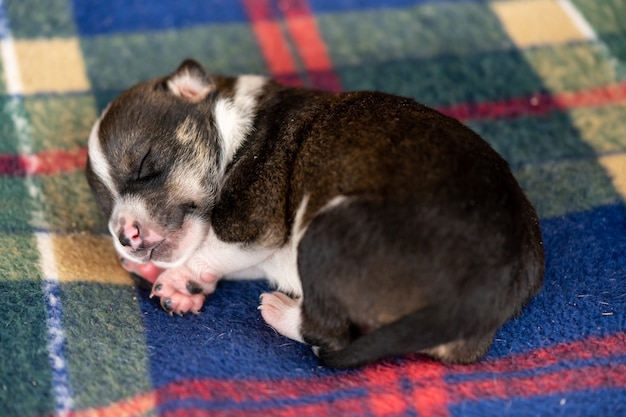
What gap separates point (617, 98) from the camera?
4832 millimetres

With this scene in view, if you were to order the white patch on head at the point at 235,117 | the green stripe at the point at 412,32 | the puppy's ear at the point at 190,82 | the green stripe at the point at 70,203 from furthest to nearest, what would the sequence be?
the green stripe at the point at 412,32, the green stripe at the point at 70,203, the puppy's ear at the point at 190,82, the white patch on head at the point at 235,117

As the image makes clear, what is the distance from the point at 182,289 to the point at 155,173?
52cm

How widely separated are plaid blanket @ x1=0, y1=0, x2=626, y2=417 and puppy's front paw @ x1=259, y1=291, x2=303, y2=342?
3.0 inches

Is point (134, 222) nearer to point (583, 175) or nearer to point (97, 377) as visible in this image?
point (97, 377)

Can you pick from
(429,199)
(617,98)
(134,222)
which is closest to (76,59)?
(134,222)

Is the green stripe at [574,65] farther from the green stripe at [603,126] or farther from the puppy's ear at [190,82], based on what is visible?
the puppy's ear at [190,82]

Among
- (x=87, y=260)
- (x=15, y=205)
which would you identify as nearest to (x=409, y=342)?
(x=87, y=260)

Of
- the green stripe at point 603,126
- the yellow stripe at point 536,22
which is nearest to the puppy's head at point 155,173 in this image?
the green stripe at point 603,126

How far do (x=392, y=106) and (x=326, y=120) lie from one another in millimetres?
282

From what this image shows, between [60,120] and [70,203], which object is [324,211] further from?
[60,120]

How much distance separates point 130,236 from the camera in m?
3.51

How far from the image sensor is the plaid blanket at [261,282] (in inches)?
121

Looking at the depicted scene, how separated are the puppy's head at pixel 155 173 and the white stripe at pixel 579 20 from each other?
2633 millimetres

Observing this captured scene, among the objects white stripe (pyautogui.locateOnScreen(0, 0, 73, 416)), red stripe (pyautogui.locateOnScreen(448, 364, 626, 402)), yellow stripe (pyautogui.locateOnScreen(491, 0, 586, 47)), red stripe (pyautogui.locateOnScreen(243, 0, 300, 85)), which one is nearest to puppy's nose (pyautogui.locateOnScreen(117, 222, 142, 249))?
white stripe (pyautogui.locateOnScreen(0, 0, 73, 416))
